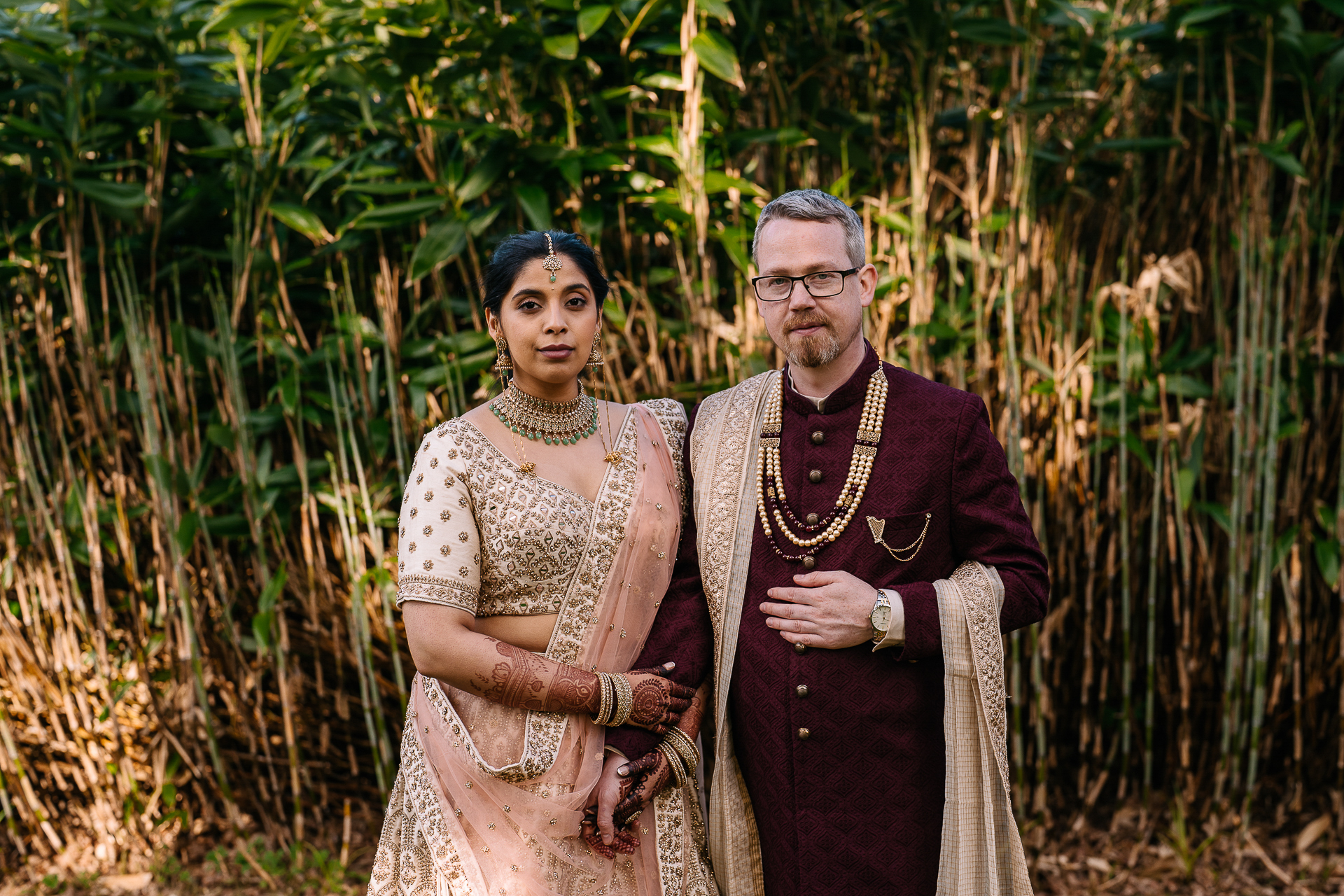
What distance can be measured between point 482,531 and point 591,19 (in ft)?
4.29

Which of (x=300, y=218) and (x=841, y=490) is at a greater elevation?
(x=300, y=218)

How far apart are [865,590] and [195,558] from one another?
214cm

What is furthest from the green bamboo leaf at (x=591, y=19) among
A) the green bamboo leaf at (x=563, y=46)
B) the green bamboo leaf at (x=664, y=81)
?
the green bamboo leaf at (x=664, y=81)

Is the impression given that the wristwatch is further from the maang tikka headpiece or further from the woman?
the maang tikka headpiece

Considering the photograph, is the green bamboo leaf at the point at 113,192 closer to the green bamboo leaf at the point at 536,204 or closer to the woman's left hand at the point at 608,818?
the green bamboo leaf at the point at 536,204

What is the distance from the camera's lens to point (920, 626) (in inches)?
58.2

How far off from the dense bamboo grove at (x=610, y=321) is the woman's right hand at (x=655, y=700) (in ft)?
3.61

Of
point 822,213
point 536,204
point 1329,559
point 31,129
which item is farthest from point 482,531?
point 1329,559

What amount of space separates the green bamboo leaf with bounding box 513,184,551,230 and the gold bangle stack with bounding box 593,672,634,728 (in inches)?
48.0

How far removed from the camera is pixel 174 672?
279 cm

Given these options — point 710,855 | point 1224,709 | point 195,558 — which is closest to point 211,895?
point 195,558

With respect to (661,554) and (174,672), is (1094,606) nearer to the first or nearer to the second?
(661,554)

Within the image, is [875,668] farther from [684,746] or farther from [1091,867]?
[1091,867]

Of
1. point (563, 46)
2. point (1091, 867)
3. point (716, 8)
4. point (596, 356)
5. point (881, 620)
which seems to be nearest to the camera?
point (881, 620)
